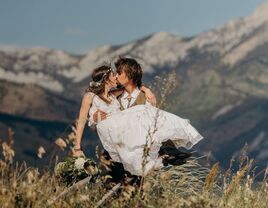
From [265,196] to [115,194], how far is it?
2062mm

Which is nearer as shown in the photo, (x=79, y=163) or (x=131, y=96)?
(x=79, y=163)

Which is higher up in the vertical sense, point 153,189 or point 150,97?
point 150,97

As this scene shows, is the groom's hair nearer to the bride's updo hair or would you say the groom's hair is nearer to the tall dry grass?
the bride's updo hair

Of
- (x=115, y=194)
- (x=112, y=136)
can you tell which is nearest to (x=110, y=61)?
(x=112, y=136)

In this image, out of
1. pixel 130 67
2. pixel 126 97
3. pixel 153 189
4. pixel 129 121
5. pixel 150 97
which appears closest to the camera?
pixel 153 189

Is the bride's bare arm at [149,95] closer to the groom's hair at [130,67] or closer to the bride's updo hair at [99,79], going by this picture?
the groom's hair at [130,67]

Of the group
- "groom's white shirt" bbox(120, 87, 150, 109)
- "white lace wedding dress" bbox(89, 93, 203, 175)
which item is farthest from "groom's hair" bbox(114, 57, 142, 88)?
"white lace wedding dress" bbox(89, 93, 203, 175)

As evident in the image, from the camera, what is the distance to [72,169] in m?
6.50

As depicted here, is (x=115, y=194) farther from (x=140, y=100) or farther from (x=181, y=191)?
(x=140, y=100)

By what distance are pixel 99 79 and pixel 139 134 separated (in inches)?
51.2

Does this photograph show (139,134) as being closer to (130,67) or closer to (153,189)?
(153,189)

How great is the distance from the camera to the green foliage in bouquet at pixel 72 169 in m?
6.38

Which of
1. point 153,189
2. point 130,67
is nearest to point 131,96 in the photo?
point 130,67

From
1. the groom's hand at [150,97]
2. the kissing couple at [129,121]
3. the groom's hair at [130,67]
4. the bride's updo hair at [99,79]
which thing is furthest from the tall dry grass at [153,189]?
the bride's updo hair at [99,79]
